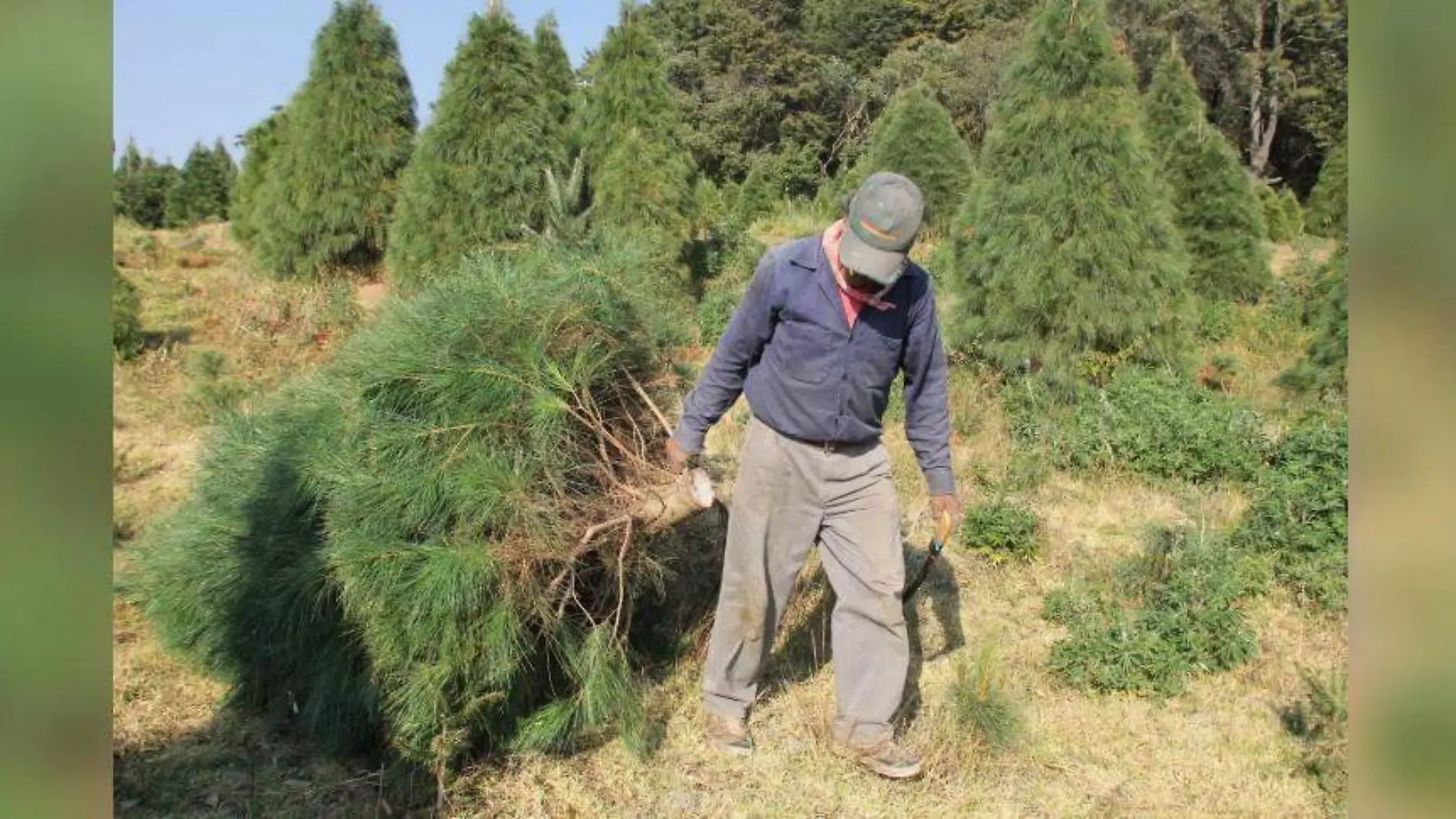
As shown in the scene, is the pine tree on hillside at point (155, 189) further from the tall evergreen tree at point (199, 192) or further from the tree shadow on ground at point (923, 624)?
the tree shadow on ground at point (923, 624)

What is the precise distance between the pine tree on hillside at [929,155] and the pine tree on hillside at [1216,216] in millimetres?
3255

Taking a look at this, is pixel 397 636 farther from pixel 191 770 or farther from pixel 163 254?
pixel 163 254

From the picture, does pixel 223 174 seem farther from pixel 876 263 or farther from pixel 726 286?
pixel 876 263

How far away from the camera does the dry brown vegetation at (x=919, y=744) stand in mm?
3256

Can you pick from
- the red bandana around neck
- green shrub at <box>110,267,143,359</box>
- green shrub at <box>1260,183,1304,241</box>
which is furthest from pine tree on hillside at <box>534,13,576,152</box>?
green shrub at <box>1260,183,1304,241</box>

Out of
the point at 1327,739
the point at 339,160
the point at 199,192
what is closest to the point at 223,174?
the point at 199,192

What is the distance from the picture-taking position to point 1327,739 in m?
3.39

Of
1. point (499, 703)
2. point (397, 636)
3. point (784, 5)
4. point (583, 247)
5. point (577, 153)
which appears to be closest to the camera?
point (397, 636)

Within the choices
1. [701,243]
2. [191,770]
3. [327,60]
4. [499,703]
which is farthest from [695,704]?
[327,60]

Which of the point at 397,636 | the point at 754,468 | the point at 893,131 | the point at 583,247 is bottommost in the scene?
the point at 397,636

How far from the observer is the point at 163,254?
15031mm

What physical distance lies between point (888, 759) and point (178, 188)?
87.2ft

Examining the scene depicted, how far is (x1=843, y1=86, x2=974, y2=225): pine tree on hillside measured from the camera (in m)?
15.1

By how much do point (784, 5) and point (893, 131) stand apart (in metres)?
23.2
